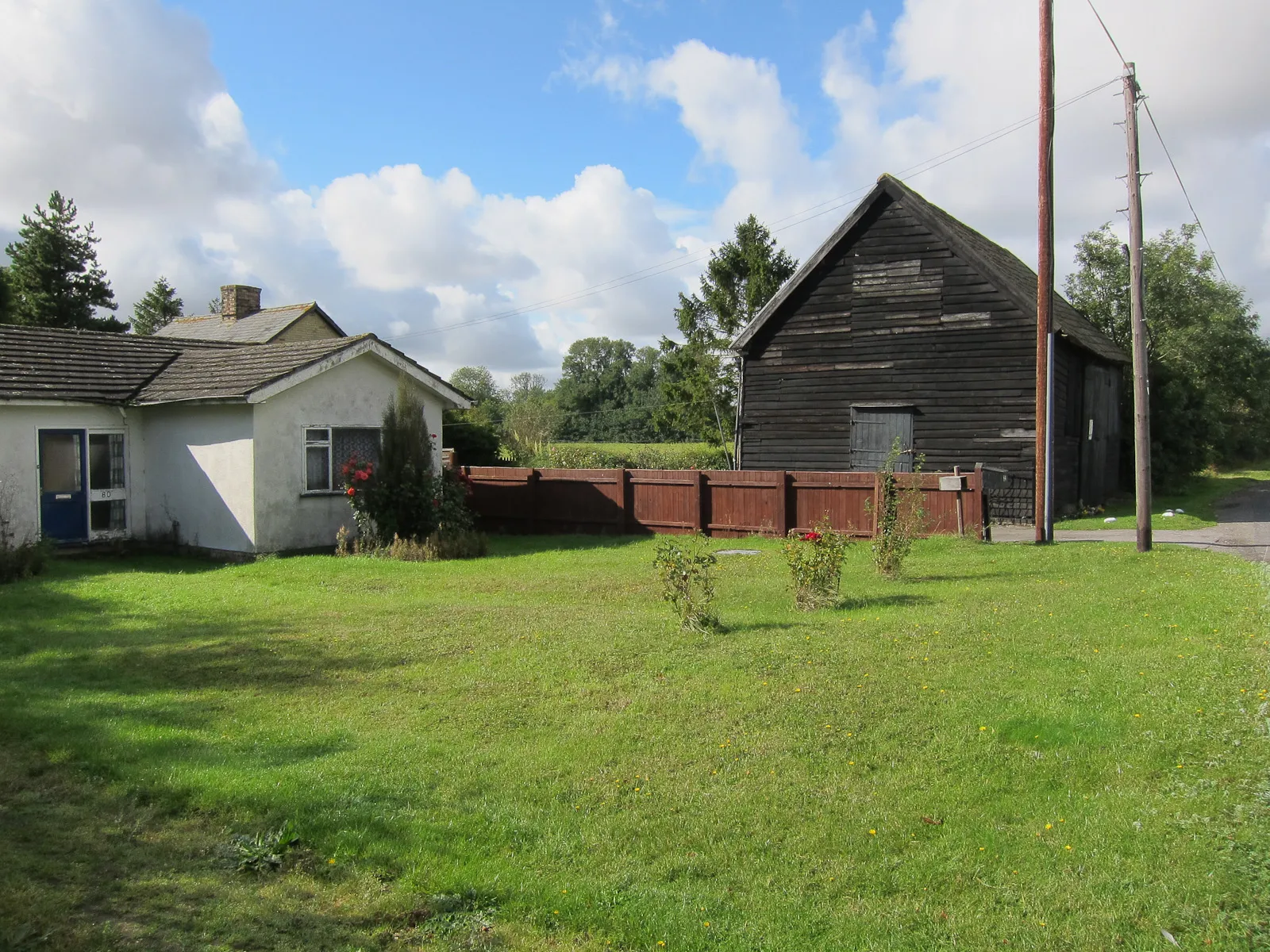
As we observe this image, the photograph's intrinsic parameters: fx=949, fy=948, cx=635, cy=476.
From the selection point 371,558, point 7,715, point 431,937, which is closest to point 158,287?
point 371,558

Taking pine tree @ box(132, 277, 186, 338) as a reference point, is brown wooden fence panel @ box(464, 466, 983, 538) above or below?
below

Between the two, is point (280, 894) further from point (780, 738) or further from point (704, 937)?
point (780, 738)

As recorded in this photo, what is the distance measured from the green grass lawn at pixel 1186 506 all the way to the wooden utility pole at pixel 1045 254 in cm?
161

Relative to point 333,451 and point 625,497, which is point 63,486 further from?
point 625,497

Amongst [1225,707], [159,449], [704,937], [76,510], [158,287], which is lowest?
[704,937]

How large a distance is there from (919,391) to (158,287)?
193 ft

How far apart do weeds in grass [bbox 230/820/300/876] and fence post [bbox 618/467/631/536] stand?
53.6 feet

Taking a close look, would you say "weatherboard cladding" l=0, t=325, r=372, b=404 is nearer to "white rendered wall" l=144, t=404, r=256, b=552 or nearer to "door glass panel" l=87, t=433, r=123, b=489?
"white rendered wall" l=144, t=404, r=256, b=552

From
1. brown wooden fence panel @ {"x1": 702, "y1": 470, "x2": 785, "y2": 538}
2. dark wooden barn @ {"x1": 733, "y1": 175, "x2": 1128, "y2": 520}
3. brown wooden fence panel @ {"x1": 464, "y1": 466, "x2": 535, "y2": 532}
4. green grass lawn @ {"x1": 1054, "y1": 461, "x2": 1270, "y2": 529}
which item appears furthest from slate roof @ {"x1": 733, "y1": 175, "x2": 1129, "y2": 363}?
brown wooden fence panel @ {"x1": 464, "y1": 466, "x2": 535, "y2": 532}

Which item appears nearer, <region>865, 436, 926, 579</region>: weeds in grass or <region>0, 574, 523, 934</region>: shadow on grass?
<region>0, 574, 523, 934</region>: shadow on grass

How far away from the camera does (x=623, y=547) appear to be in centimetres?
1912

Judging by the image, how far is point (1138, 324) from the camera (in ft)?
53.0

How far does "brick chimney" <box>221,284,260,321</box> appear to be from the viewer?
37.1 metres

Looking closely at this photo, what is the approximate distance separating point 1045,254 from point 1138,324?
2.18m
